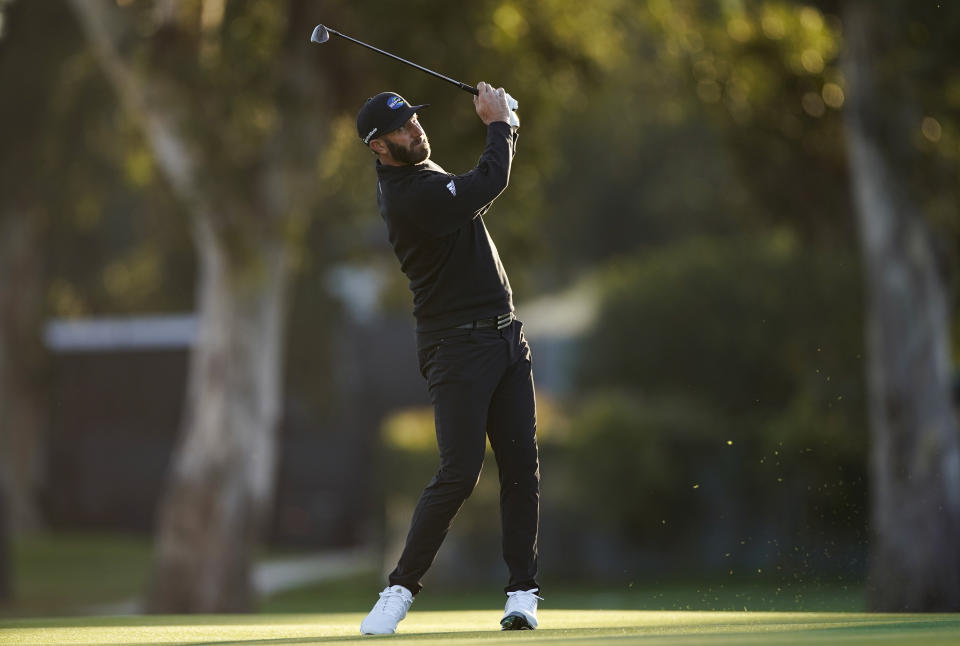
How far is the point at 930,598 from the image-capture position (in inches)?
566

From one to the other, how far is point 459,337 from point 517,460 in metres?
0.60

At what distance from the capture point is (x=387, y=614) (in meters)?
6.79

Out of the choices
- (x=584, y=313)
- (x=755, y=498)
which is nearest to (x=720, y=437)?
(x=755, y=498)

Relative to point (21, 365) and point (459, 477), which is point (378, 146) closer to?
point (459, 477)

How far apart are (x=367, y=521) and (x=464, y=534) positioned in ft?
29.2

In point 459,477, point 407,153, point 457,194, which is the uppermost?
point 407,153

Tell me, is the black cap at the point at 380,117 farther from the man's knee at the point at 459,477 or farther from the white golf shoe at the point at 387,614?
the white golf shoe at the point at 387,614

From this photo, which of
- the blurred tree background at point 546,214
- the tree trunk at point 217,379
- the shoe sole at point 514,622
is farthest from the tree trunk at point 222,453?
the shoe sole at point 514,622

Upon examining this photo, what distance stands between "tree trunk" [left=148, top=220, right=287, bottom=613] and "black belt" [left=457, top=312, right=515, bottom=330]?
1000cm

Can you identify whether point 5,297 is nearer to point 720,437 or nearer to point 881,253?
point 720,437

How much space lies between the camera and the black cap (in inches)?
267

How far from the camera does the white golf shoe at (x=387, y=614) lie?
6.77 meters

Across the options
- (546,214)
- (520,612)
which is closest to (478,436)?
(520,612)

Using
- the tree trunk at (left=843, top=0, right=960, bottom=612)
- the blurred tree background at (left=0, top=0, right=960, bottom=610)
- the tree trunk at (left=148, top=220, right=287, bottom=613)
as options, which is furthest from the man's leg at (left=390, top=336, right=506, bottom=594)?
the tree trunk at (left=148, top=220, right=287, bottom=613)
